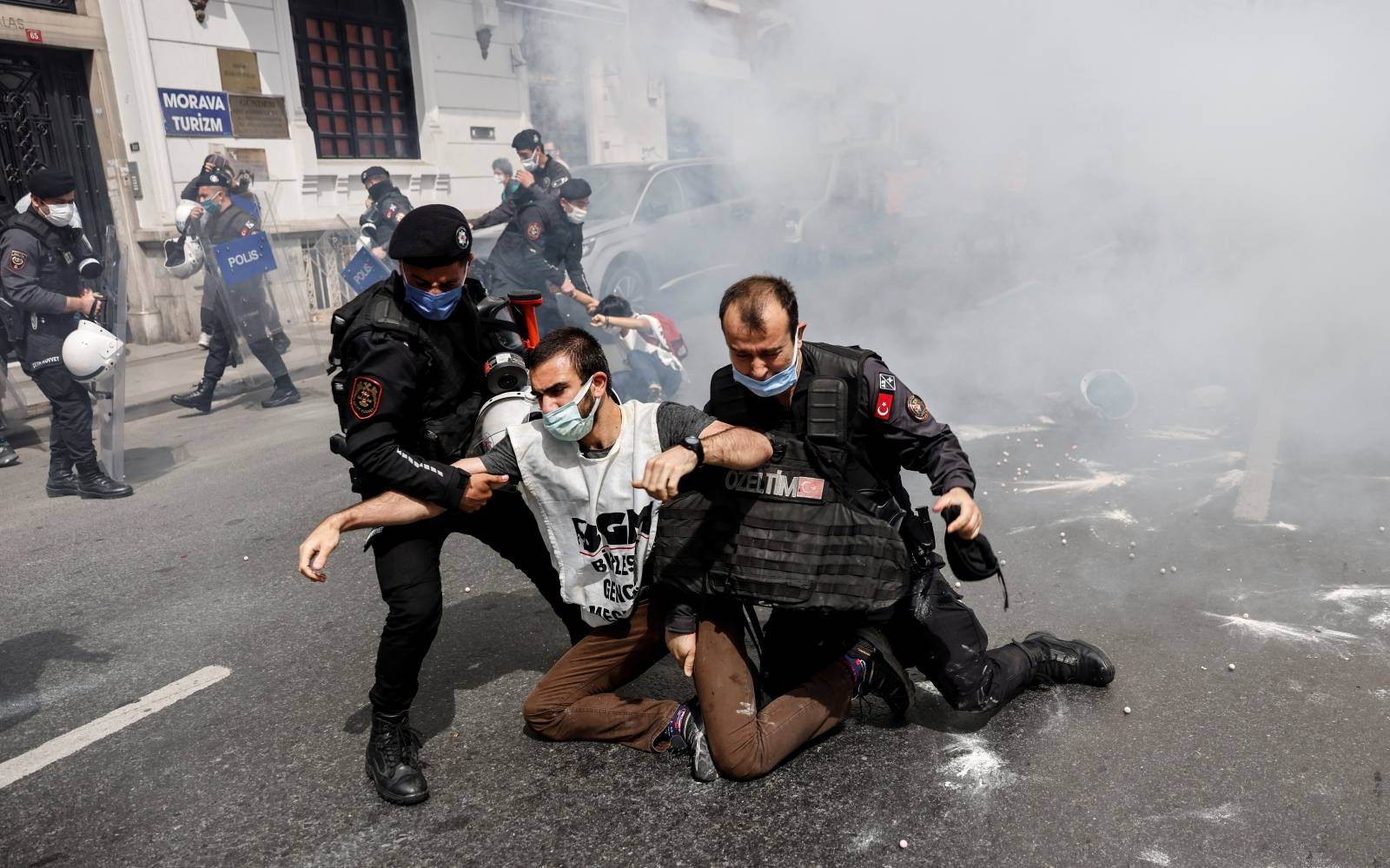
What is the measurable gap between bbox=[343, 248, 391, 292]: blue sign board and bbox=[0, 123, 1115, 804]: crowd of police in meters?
5.59

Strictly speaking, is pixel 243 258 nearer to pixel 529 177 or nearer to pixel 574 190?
pixel 529 177

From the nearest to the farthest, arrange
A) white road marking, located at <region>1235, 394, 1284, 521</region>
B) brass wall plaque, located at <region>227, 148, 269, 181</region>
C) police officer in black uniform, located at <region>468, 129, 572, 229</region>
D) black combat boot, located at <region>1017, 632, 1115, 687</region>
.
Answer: black combat boot, located at <region>1017, 632, 1115, 687</region>, white road marking, located at <region>1235, 394, 1284, 521</region>, police officer in black uniform, located at <region>468, 129, 572, 229</region>, brass wall plaque, located at <region>227, 148, 269, 181</region>

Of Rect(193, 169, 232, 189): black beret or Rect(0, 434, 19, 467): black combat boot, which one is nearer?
Rect(0, 434, 19, 467): black combat boot

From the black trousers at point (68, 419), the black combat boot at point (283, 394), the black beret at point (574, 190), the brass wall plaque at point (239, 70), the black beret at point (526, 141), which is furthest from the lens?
the brass wall plaque at point (239, 70)

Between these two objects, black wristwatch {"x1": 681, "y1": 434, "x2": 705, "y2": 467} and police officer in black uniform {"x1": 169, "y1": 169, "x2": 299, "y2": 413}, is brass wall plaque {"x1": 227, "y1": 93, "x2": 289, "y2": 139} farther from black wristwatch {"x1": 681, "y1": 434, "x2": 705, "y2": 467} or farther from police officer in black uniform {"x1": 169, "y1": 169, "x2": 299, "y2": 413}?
black wristwatch {"x1": 681, "y1": 434, "x2": 705, "y2": 467}

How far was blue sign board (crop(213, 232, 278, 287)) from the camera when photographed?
7.71 m

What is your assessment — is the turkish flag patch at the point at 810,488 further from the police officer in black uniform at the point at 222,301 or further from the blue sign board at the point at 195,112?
the blue sign board at the point at 195,112

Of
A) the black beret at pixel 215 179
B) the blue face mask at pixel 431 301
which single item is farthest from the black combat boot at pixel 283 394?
the blue face mask at pixel 431 301

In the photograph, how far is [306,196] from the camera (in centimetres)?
1202

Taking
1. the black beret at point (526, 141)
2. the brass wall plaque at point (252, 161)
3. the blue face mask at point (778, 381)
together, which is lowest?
the blue face mask at point (778, 381)

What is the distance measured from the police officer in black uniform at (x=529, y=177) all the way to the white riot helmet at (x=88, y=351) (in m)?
2.59

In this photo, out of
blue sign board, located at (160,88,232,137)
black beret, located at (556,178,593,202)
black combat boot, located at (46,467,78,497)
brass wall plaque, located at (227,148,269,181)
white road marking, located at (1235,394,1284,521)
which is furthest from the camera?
brass wall plaque, located at (227,148,269,181)

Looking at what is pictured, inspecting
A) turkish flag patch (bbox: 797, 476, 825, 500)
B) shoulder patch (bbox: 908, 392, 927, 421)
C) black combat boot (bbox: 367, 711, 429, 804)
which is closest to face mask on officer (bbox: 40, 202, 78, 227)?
black combat boot (bbox: 367, 711, 429, 804)

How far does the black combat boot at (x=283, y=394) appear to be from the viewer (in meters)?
8.02
